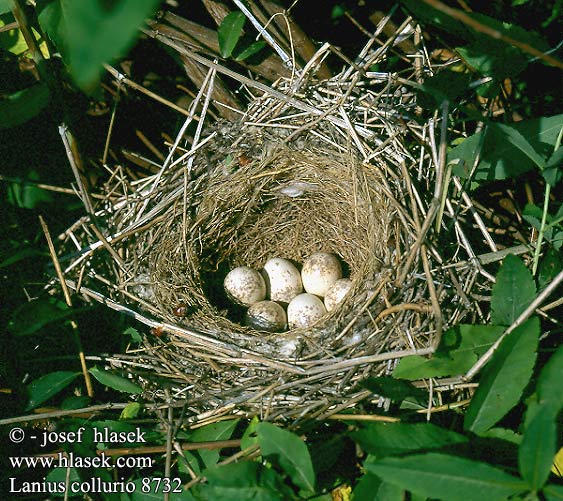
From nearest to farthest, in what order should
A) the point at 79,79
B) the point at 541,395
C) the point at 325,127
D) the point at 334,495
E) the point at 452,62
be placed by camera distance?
the point at 79,79, the point at 541,395, the point at 334,495, the point at 452,62, the point at 325,127

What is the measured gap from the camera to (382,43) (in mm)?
1508

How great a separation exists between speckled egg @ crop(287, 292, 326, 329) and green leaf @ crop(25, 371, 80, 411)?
0.75 m

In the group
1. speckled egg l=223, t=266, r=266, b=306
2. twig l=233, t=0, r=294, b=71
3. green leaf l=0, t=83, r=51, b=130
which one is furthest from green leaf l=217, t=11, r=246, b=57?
speckled egg l=223, t=266, r=266, b=306

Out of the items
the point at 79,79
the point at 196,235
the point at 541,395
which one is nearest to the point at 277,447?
the point at 541,395

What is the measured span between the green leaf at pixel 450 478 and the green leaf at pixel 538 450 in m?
0.02

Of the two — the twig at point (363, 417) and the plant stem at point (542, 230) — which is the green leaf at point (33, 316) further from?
the plant stem at point (542, 230)

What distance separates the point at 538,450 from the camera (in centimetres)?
71

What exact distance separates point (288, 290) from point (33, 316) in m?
0.92

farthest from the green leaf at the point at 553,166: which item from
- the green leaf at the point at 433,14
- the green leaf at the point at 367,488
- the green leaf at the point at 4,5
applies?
the green leaf at the point at 4,5

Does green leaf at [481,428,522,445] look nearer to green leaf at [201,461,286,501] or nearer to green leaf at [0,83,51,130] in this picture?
green leaf at [201,461,286,501]

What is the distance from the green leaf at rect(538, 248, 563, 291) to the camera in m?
1.17

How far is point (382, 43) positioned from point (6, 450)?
4.78 ft

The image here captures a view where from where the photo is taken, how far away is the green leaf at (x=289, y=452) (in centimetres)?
93

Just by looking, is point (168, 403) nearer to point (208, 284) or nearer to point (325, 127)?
point (208, 284)
